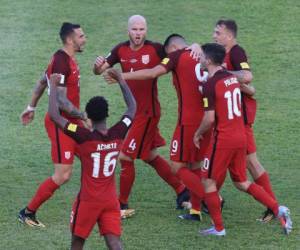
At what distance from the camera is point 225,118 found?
9.91 meters

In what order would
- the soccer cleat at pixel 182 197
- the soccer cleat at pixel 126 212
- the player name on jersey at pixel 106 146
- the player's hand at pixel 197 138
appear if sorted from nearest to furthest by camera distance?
the player name on jersey at pixel 106 146 < the player's hand at pixel 197 138 < the soccer cleat at pixel 126 212 < the soccer cleat at pixel 182 197

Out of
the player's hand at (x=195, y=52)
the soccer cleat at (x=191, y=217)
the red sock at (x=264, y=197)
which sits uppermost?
the player's hand at (x=195, y=52)

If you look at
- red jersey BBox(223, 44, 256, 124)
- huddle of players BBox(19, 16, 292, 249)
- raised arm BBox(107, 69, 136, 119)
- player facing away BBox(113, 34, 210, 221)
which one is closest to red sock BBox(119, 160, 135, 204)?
huddle of players BBox(19, 16, 292, 249)

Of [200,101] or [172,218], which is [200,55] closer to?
[200,101]

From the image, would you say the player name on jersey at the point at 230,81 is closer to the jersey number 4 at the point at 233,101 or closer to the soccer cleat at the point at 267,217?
the jersey number 4 at the point at 233,101

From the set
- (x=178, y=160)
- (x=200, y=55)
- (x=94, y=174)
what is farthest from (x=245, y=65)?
(x=94, y=174)

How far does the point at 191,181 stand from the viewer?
1049 centimetres

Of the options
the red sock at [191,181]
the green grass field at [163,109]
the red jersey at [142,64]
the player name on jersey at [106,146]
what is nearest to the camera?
the player name on jersey at [106,146]

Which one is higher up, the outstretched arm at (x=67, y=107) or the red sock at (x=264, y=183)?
the outstretched arm at (x=67, y=107)

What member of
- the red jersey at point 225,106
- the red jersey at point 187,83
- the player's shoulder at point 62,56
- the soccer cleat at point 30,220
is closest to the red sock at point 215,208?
the red jersey at point 225,106

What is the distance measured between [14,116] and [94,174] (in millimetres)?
5460

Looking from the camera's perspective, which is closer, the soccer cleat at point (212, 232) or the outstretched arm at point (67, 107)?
the outstretched arm at point (67, 107)

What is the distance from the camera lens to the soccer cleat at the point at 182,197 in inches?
433

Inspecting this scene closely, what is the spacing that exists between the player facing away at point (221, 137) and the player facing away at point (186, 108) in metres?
0.37
